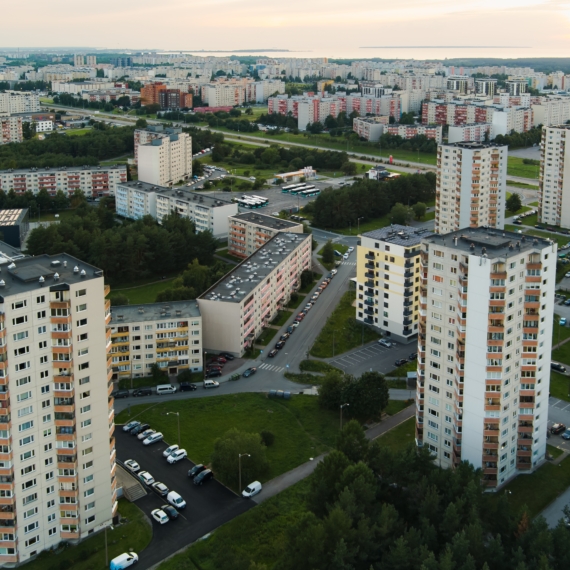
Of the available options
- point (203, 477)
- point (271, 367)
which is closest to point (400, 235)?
point (271, 367)

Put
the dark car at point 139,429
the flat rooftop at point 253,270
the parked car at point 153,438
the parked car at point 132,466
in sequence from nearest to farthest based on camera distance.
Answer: the parked car at point 132,466
the parked car at point 153,438
the dark car at point 139,429
the flat rooftop at point 253,270

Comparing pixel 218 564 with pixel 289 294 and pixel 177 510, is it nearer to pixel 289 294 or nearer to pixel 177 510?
pixel 177 510

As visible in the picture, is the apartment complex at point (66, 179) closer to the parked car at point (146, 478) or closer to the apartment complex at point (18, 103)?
the parked car at point (146, 478)

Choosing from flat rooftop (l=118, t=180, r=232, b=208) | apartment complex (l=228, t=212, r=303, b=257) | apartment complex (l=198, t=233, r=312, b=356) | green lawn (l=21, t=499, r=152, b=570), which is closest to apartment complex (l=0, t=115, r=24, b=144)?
flat rooftop (l=118, t=180, r=232, b=208)

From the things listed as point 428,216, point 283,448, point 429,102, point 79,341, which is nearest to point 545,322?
point 283,448

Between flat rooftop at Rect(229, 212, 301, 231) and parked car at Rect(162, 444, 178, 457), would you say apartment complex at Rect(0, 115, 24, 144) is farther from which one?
parked car at Rect(162, 444, 178, 457)

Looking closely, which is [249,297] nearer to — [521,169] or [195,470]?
[195,470]

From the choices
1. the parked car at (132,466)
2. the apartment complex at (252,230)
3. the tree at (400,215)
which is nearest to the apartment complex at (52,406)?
the parked car at (132,466)
